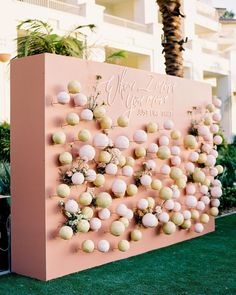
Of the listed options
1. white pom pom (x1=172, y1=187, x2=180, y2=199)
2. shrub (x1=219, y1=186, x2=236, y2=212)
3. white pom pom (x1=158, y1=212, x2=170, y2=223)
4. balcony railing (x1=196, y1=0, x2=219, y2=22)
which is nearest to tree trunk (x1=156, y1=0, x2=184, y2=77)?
white pom pom (x1=172, y1=187, x2=180, y2=199)

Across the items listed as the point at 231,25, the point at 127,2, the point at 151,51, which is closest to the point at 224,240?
the point at 151,51

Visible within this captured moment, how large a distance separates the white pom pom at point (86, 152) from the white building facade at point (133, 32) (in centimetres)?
418

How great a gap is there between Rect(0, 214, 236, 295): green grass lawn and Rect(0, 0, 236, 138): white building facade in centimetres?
467

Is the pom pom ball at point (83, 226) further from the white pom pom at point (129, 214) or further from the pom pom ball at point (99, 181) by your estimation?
the white pom pom at point (129, 214)

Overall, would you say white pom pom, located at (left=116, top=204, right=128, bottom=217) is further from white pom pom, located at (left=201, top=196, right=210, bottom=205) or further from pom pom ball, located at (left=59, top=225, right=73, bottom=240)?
white pom pom, located at (left=201, top=196, right=210, bottom=205)

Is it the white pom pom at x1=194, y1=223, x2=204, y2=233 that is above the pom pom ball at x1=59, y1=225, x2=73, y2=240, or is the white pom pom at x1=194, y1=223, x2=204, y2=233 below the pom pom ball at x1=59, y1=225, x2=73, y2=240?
below

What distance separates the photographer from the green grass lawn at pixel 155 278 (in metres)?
5.65

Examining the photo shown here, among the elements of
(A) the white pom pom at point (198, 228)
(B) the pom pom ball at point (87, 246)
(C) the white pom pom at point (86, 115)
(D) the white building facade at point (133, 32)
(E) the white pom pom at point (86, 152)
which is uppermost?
(D) the white building facade at point (133, 32)

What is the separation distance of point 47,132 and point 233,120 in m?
23.1

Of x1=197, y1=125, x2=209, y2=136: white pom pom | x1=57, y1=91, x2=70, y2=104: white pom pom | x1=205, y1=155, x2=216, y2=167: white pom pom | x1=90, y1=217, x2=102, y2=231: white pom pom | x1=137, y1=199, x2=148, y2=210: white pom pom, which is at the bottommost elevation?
x1=90, y1=217, x2=102, y2=231: white pom pom

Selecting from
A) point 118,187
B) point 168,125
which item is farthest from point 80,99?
point 168,125

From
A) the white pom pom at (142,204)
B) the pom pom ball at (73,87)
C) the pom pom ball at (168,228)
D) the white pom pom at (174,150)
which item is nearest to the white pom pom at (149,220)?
the white pom pom at (142,204)

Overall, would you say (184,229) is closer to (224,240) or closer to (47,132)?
(224,240)

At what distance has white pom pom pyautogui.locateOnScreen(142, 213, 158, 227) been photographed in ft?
23.7
